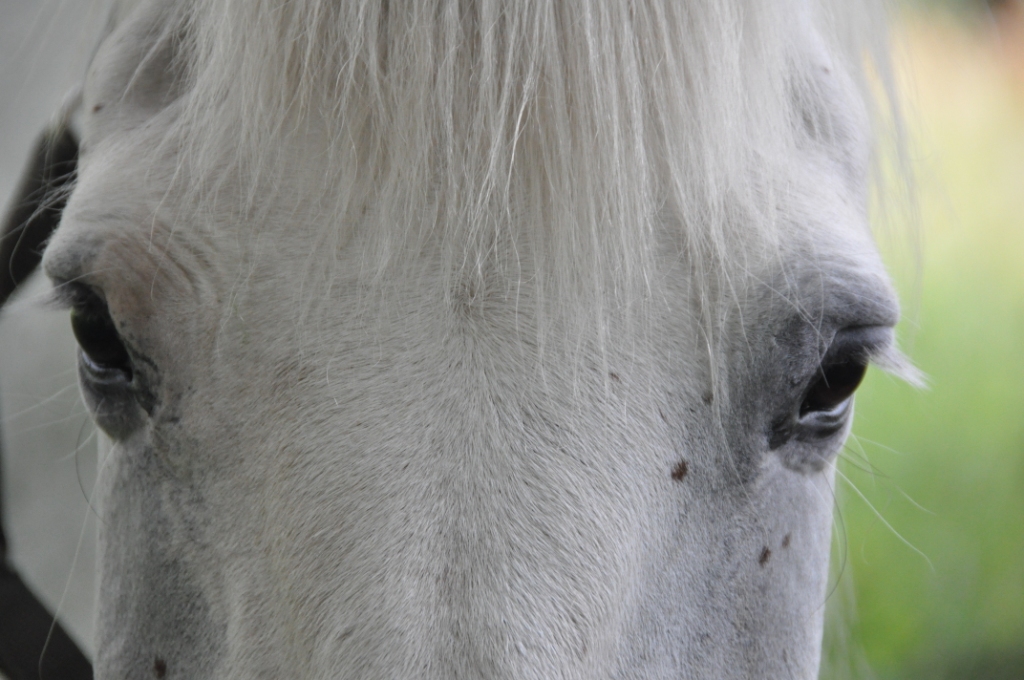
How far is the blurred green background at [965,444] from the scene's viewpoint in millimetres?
3072

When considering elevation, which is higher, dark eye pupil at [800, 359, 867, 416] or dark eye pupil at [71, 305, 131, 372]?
dark eye pupil at [71, 305, 131, 372]

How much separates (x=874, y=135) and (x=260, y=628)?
0.79 meters

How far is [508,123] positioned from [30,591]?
88 centimetres

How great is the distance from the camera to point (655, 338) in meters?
0.61

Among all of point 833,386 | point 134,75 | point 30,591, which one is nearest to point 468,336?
point 833,386

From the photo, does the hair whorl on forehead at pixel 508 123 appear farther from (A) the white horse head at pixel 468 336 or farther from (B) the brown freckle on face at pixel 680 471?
(B) the brown freckle on face at pixel 680 471

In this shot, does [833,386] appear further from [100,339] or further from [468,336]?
[100,339]

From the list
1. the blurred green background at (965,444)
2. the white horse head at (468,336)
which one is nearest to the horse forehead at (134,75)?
the white horse head at (468,336)

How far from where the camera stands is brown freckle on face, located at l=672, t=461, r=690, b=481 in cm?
61

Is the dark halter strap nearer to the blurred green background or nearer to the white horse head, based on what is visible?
the white horse head

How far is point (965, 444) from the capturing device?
130 inches

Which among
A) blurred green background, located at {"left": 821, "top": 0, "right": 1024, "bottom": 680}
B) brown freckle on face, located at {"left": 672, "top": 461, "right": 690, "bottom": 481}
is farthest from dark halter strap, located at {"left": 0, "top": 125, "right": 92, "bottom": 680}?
blurred green background, located at {"left": 821, "top": 0, "right": 1024, "bottom": 680}

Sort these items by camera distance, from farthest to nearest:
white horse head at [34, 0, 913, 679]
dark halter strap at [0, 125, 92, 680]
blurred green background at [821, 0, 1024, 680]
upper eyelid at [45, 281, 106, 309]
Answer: blurred green background at [821, 0, 1024, 680] → dark halter strap at [0, 125, 92, 680] → upper eyelid at [45, 281, 106, 309] → white horse head at [34, 0, 913, 679]

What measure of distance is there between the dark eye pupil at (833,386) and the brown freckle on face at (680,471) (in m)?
0.14
